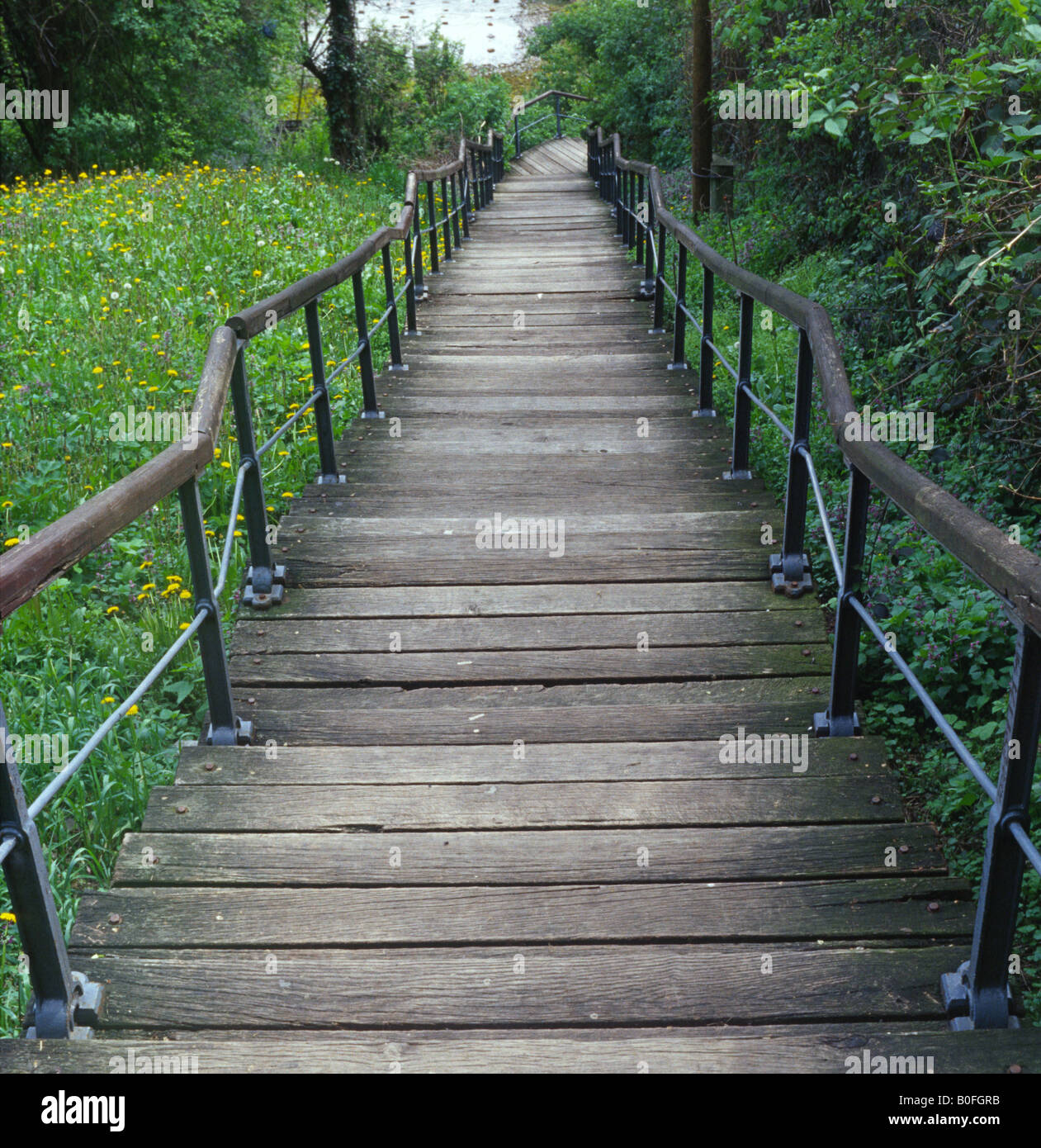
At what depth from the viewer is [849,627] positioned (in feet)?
9.41

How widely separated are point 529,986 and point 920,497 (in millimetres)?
1179

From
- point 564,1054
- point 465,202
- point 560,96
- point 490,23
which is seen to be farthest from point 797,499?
point 490,23

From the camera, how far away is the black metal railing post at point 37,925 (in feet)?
5.67

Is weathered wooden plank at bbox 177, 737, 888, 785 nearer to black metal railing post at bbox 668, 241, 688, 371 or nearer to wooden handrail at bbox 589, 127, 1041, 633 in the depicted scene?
wooden handrail at bbox 589, 127, 1041, 633

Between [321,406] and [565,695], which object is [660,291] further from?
[565,695]

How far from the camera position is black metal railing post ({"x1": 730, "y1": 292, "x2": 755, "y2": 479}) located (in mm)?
4316

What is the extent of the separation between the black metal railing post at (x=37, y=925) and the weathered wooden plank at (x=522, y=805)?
2.15ft

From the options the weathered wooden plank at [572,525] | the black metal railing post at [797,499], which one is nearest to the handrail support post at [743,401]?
the weathered wooden plank at [572,525]

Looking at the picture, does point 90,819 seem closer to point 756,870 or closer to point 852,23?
point 756,870

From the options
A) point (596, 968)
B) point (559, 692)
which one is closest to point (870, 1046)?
point (596, 968)

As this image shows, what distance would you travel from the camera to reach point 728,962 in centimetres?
214

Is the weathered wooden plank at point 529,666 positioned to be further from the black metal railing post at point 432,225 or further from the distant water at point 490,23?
the distant water at point 490,23

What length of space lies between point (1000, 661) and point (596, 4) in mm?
24472

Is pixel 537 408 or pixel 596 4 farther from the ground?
pixel 596 4
